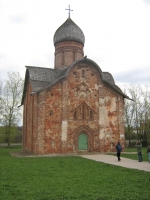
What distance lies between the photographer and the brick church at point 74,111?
55.7 ft

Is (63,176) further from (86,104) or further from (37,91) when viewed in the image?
(86,104)

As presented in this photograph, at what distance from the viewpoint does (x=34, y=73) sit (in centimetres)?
1931

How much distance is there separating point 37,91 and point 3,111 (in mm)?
13322

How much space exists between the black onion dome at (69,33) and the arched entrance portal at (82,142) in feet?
30.8

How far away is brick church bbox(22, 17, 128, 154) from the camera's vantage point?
16984 mm

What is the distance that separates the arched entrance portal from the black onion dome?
9387 millimetres

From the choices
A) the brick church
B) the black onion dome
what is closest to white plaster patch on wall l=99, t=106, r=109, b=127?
the brick church

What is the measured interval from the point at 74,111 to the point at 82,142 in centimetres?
248

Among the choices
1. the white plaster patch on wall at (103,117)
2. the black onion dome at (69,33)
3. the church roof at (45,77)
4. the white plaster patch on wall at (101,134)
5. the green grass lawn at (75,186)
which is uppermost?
the black onion dome at (69,33)

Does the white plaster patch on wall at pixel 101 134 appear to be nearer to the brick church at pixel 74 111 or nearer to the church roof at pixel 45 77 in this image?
the brick church at pixel 74 111

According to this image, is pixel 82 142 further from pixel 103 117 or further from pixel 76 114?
pixel 103 117

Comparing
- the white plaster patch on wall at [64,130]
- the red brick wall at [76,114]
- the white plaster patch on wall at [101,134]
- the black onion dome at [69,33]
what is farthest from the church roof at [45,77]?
the white plaster patch on wall at [101,134]

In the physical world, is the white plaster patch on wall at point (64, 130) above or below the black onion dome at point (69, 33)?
below

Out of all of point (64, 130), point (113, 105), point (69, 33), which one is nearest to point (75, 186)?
point (64, 130)
